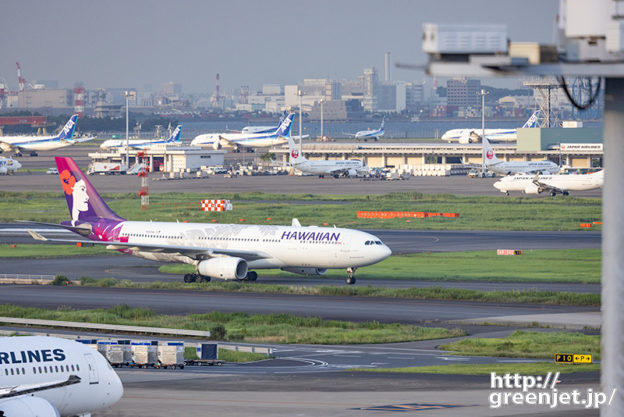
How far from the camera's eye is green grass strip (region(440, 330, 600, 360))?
5675cm

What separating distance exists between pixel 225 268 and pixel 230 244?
3.62 metres

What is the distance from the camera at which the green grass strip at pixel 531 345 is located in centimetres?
5675

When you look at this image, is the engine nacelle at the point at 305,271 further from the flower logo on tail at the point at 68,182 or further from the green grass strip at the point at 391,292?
the flower logo on tail at the point at 68,182

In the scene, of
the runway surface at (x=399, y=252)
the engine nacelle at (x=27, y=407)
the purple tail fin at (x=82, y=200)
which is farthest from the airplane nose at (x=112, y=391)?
the purple tail fin at (x=82, y=200)

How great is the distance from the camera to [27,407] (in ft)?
97.1

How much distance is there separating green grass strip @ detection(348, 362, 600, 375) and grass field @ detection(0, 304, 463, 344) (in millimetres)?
8868

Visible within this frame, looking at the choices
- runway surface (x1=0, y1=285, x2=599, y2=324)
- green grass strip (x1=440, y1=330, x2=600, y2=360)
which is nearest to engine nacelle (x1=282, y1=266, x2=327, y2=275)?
runway surface (x1=0, y1=285, x2=599, y2=324)

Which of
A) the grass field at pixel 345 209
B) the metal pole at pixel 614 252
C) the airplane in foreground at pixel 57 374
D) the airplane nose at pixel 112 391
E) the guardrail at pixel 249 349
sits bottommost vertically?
the grass field at pixel 345 209

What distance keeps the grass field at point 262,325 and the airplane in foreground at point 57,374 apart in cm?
2697

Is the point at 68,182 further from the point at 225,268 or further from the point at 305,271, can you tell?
the point at 305,271

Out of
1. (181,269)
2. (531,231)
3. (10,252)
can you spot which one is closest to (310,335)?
(181,269)

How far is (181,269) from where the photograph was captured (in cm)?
9681

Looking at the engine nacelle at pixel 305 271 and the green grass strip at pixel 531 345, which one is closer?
the green grass strip at pixel 531 345

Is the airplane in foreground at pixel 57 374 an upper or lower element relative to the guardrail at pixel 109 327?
upper
